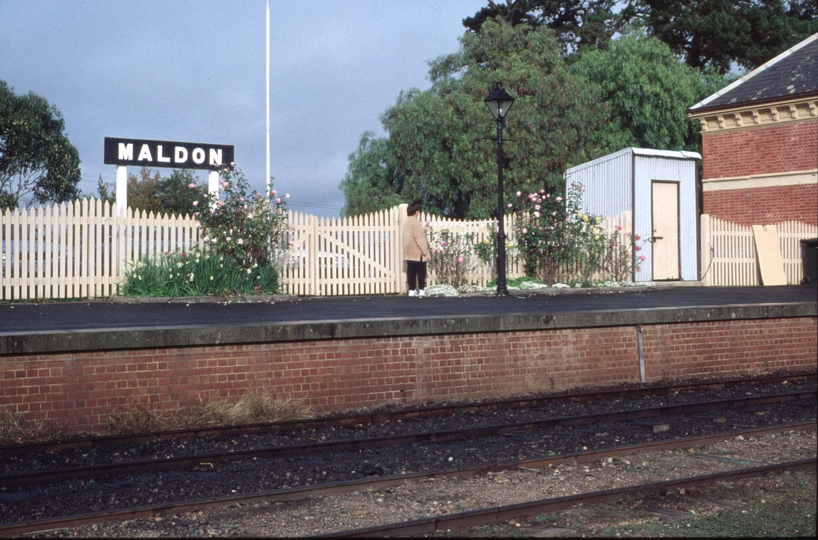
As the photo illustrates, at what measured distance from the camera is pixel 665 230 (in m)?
21.3

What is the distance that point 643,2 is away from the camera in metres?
48.2

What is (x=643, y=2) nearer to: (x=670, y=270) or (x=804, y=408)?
(x=670, y=270)

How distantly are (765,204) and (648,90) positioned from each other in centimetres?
1508

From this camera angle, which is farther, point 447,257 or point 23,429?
point 447,257

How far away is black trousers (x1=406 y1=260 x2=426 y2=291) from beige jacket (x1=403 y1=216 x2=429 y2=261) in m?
0.22

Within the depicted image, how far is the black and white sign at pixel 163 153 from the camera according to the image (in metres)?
19.6

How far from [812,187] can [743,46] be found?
73.0 ft

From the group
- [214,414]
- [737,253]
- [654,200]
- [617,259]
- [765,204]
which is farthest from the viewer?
[765,204]

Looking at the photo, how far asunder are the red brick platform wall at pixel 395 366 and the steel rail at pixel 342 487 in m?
2.76

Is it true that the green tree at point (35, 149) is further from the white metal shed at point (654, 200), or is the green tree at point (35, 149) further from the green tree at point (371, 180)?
the white metal shed at point (654, 200)

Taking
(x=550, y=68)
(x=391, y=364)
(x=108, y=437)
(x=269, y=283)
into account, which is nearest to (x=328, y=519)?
(x=108, y=437)

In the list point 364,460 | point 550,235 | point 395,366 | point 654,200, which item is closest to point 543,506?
point 364,460

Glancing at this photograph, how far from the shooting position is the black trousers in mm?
17250

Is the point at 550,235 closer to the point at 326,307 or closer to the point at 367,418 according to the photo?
the point at 326,307
